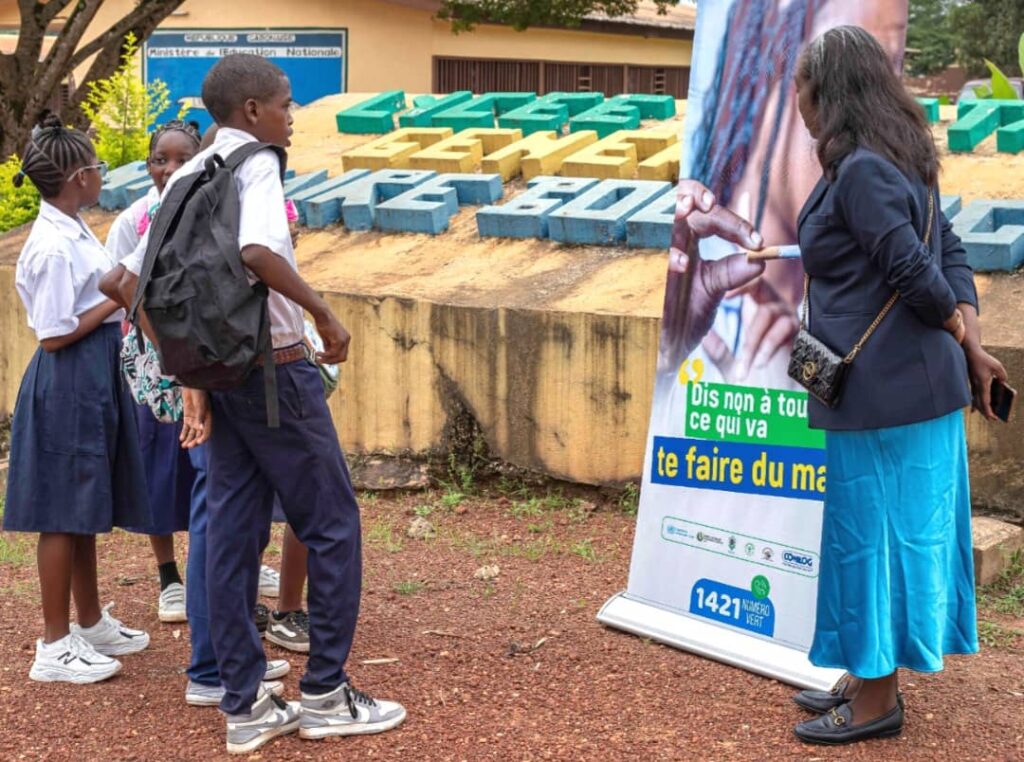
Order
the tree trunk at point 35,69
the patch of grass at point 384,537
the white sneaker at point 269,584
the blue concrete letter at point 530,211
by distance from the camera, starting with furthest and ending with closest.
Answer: the tree trunk at point 35,69 → the blue concrete letter at point 530,211 → the patch of grass at point 384,537 → the white sneaker at point 269,584

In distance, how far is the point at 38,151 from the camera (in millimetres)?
4148

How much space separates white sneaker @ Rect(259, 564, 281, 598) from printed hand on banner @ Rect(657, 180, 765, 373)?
165cm

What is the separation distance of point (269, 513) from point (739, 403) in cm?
150

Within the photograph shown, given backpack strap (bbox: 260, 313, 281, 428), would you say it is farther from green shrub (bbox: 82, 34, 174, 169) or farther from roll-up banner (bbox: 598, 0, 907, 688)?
green shrub (bbox: 82, 34, 174, 169)

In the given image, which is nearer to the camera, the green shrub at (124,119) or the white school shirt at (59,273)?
the white school shirt at (59,273)

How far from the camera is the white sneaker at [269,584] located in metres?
4.89

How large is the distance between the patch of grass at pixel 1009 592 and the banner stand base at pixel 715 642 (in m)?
1.02

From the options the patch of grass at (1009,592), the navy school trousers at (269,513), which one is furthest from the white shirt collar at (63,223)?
the patch of grass at (1009,592)

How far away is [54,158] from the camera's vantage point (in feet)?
13.6

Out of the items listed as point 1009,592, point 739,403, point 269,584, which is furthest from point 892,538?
point 269,584

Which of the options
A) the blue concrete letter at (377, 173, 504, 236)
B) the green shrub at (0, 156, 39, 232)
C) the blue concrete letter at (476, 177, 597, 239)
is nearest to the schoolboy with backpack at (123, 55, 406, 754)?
the blue concrete letter at (476, 177, 597, 239)

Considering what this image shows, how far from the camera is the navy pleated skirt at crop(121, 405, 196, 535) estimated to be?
14.9 ft

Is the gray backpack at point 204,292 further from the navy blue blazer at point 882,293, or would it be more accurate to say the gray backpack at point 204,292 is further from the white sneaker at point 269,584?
the white sneaker at point 269,584

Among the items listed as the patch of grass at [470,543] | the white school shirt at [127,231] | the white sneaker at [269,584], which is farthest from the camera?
the patch of grass at [470,543]
